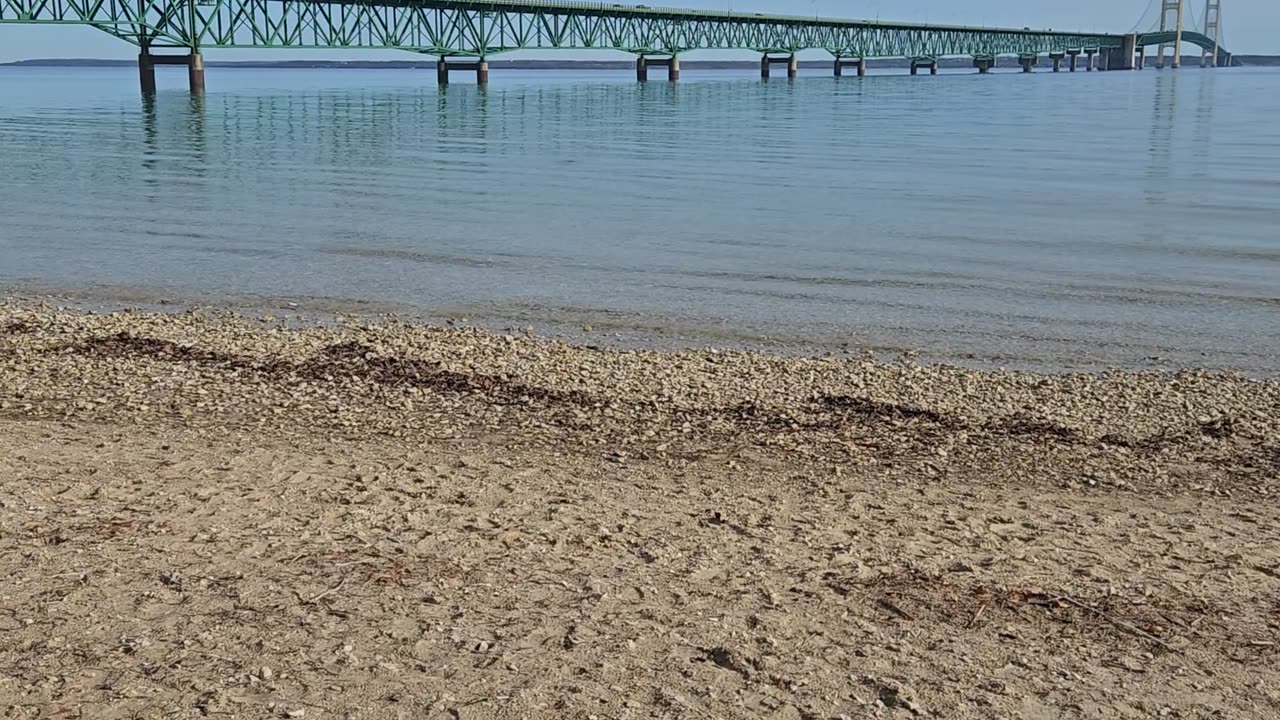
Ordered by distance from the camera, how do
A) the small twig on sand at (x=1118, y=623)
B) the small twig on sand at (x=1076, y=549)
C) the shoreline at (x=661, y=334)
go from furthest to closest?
the shoreline at (x=661, y=334), the small twig on sand at (x=1076, y=549), the small twig on sand at (x=1118, y=623)

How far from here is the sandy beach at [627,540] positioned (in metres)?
4.25

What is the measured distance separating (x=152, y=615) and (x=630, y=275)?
9.45 metres

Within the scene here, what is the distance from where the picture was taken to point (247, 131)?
1522 inches

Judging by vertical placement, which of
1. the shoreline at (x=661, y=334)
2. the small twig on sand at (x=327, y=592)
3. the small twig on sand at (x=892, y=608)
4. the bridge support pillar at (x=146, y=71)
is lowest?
the small twig on sand at (x=892, y=608)

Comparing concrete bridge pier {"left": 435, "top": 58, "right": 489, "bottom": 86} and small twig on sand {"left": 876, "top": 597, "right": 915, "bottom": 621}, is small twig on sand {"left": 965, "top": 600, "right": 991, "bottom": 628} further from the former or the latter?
concrete bridge pier {"left": 435, "top": 58, "right": 489, "bottom": 86}

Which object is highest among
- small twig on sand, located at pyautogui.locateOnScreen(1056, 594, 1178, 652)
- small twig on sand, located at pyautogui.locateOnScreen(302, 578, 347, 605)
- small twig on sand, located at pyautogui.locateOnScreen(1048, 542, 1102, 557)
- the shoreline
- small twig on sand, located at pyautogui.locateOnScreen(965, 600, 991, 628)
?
the shoreline

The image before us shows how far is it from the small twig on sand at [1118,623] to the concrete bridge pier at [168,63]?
6794 centimetres

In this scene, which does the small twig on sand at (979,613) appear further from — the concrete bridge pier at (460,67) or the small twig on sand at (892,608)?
the concrete bridge pier at (460,67)

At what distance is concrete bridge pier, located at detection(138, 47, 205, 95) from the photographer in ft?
225

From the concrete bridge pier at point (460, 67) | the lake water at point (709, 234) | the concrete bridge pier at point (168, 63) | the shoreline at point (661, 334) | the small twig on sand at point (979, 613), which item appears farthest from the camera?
the concrete bridge pier at point (460, 67)

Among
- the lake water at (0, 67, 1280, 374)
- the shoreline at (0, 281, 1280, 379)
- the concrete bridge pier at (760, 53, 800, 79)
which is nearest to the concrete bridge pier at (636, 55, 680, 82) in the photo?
the concrete bridge pier at (760, 53, 800, 79)

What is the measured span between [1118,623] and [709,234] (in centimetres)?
1232

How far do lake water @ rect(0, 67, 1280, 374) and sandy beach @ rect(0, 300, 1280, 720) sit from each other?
233cm

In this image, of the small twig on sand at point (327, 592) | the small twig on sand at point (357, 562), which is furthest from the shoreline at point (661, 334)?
the small twig on sand at point (327, 592)
